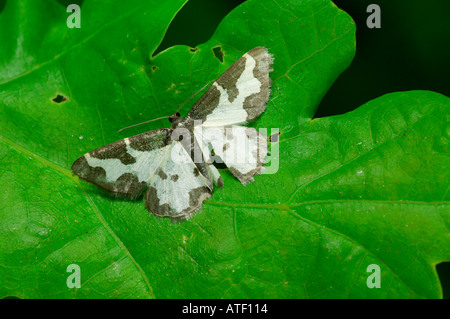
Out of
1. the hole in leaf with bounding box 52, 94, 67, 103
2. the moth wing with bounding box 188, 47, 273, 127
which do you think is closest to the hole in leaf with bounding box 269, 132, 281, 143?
the moth wing with bounding box 188, 47, 273, 127

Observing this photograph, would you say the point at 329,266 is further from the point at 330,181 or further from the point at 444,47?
the point at 444,47

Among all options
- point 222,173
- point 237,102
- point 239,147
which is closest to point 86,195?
point 222,173

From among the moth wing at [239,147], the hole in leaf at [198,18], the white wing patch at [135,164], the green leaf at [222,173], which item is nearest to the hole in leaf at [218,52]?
the green leaf at [222,173]

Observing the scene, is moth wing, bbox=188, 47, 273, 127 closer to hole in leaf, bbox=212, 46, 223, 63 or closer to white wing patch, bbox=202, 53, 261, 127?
white wing patch, bbox=202, 53, 261, 127

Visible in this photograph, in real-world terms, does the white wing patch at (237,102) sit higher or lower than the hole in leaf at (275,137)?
higher

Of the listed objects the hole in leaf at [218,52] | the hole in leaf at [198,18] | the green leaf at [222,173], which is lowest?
the green leaf at [222,173]

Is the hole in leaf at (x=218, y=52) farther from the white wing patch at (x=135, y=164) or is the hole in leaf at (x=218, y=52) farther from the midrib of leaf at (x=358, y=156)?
the midrib of leaf at (x=358, y=156)

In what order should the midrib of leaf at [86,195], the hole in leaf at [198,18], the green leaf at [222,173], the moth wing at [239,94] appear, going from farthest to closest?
the hole in leaf at [198,18], the midrib of leaf at [86,195], the moth wing at [239,94], the green leaf at [222,173]

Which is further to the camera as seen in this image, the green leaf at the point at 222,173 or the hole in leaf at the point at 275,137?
the hole in leaf at the point at 275,137
